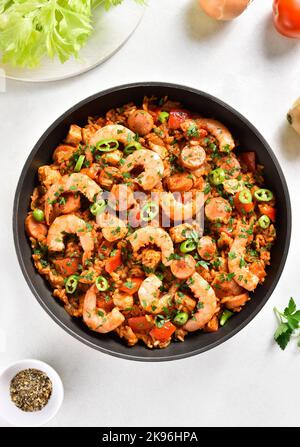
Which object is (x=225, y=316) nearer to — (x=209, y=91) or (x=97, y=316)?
(x=97, y=316)

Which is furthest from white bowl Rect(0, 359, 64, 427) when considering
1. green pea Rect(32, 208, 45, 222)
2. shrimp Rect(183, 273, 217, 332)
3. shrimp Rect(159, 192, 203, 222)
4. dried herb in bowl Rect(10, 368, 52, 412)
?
shrimp Rect(159, 192, 203, 222)

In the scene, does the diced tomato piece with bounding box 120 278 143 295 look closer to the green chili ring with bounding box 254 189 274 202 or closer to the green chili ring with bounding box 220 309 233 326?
the green chili ring with bounding box 220 309 233 326

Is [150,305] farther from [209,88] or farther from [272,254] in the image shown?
[209,88]

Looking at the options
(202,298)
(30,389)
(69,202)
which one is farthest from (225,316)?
(30,389)

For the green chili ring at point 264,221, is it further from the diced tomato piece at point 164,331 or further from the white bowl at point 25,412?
the white bowl at point 25,412

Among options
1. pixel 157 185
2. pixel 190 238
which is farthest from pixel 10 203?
pixel 190 238
